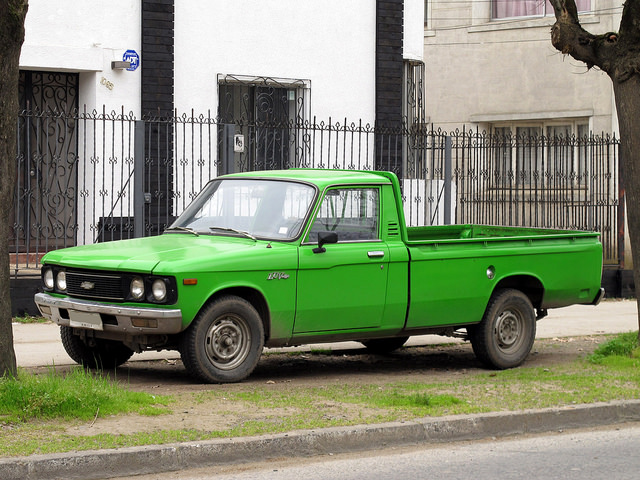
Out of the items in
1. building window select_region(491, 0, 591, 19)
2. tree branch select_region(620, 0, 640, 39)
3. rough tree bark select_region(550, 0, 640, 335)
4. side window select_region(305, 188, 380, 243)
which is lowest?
side window select_region(305, 188, 380, 243)

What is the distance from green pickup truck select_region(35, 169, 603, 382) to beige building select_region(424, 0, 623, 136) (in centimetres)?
1321

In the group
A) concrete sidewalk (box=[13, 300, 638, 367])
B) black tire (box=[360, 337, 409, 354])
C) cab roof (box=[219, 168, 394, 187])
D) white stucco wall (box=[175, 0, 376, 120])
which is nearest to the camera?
cab roof (box=[219, 168, 394, 187])

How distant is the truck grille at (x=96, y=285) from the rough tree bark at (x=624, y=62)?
495 cm

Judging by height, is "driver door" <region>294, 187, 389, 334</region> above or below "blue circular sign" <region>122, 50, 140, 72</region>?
below

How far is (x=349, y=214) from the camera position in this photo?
10109 mm

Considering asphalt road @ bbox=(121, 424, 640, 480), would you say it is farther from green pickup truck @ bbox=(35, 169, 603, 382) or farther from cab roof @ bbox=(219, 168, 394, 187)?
cab roof @ bbox=(219, 168, 394, 187)

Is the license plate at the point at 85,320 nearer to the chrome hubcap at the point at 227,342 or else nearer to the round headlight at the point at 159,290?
the round headlight at the point at 159,290

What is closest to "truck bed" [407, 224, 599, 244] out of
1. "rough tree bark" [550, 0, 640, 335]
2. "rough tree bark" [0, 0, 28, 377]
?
"rough tree bark" [550, 0, 640, 335]

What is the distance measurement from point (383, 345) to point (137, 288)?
364 centimetres

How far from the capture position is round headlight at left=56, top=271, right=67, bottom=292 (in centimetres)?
949

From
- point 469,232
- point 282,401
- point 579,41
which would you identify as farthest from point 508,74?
point 282,401

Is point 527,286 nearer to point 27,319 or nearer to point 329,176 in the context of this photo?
point 329,176

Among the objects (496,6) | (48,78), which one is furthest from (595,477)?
(496,6)

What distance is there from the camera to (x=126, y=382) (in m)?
9.55
